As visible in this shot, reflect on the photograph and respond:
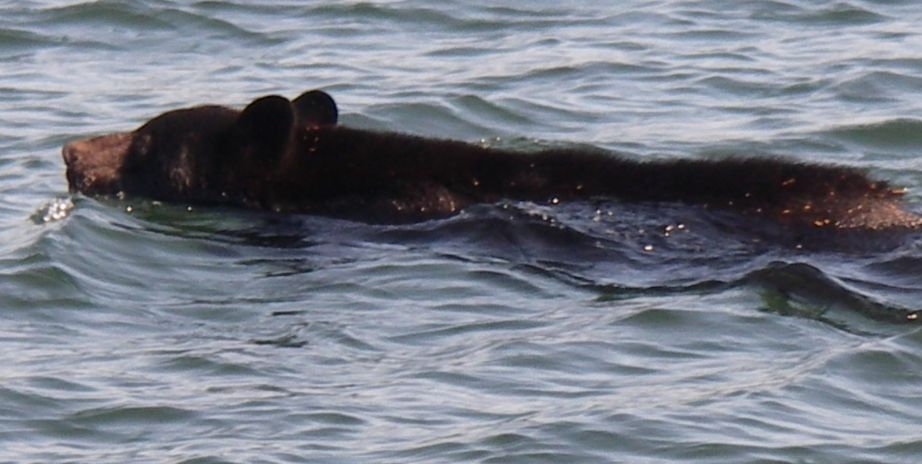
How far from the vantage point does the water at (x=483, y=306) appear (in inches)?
271

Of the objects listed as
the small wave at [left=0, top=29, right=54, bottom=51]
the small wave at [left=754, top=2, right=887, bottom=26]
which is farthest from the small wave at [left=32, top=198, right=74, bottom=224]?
the small wave at [left=754, top=2, right=887, bottom=26]

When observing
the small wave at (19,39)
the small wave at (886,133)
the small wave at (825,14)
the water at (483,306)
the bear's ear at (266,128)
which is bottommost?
the water at (483,306)

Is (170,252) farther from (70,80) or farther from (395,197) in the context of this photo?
(70,80)

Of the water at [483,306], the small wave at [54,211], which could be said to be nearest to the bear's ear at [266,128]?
the water at [483,306]

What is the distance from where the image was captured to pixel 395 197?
9.45m

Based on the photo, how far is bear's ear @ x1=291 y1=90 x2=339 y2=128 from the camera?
10.1 meters

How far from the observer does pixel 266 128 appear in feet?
31.7

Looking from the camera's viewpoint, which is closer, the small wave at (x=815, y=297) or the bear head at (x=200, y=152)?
the small wave at (x=815, y=297)

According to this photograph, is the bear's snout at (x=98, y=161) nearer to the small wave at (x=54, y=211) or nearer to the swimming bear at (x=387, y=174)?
the swimming bear at (x=387, y=174)

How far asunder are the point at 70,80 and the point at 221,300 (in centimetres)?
564

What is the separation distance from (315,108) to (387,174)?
811mm

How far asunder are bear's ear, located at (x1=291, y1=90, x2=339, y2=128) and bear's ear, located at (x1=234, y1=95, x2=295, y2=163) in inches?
15.0

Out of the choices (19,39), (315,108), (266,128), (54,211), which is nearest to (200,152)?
(266,128)

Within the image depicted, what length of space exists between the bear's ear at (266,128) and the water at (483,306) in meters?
0.34
